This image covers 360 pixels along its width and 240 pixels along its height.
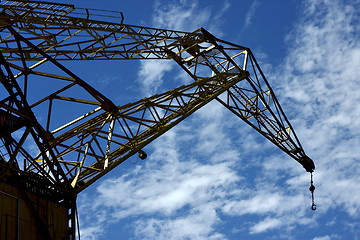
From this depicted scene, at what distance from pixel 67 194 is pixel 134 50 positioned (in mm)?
8809

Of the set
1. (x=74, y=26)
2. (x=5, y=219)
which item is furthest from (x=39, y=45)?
(x=5, y=219)

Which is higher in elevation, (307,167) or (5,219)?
(307,167)

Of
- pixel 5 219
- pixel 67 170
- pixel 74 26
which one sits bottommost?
pixel 5 219

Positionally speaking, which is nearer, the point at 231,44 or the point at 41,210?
the point at 41,210

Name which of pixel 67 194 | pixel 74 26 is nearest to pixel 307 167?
pixel 67 194

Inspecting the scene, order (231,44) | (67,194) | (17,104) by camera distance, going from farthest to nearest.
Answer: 1. (231,44)
2. (67,194)
3. (17,104)

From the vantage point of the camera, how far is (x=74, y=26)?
1027 inches

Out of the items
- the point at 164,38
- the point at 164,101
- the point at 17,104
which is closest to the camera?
the point at 17,104

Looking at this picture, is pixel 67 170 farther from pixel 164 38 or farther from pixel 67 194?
pixel 164 38

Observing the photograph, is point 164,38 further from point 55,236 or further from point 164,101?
point 55,236

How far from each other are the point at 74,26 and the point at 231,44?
40.8ft

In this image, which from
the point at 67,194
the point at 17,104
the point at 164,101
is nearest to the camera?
the point at 17,104

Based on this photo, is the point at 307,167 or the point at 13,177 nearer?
the point at 13,177

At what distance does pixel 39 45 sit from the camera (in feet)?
95.7
